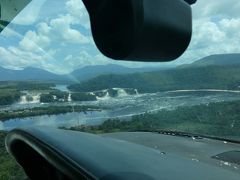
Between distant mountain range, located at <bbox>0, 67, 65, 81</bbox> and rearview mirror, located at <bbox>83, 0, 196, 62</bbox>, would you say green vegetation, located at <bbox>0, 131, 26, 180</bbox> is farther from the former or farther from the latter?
rearview mirror, located at <bbox>83, 0, 196, 62</bbox>

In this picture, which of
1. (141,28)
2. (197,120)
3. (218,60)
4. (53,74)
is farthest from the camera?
(218,60)

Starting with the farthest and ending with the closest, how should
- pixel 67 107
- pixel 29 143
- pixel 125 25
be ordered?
pixel 67 107, pixel 29 143, pixel 125 25

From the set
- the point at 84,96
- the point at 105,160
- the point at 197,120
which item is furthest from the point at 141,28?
the point at 84,96

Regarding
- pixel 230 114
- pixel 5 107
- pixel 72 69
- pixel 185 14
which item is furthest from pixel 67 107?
pixel 185 14

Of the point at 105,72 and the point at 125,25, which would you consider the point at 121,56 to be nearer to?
the point at 125,25

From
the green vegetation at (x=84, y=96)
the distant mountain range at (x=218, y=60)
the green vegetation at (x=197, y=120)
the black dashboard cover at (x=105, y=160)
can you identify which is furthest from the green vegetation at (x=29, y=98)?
the black dashboard cover at (x=105, y=160)

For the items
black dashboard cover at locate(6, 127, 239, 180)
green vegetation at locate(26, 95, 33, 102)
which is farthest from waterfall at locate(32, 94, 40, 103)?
black dashboard cover at locate(6, 127, 239, 180)

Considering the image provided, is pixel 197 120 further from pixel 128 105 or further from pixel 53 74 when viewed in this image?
pixel 53 74
